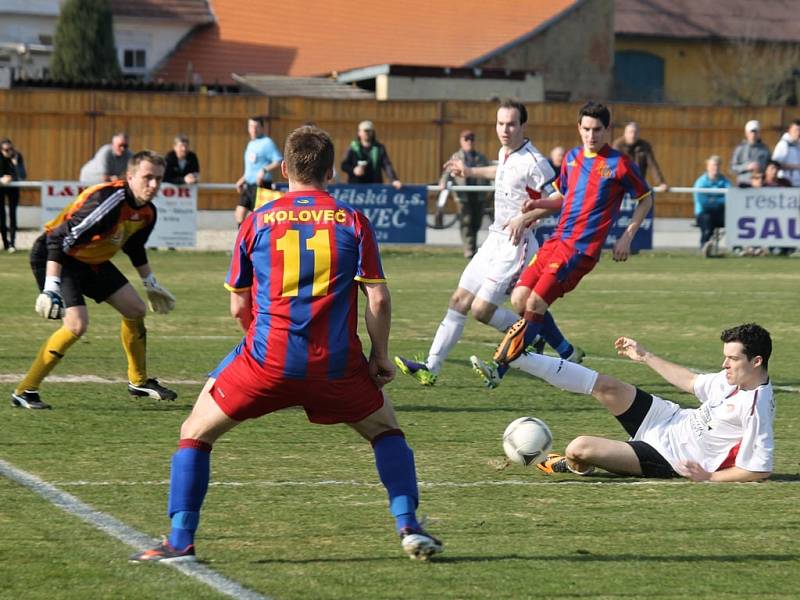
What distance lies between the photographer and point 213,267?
20641 millimetres

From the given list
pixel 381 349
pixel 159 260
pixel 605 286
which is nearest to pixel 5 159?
pixel 159 260

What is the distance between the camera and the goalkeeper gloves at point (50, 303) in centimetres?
877

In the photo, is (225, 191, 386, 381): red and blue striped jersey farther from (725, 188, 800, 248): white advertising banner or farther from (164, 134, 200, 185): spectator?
(725, 188, 800, 248): white advertising banner

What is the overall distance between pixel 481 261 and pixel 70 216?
124 inches

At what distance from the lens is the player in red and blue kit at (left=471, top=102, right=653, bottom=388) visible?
10586mm

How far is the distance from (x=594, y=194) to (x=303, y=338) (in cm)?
551

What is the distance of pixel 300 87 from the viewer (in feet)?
139

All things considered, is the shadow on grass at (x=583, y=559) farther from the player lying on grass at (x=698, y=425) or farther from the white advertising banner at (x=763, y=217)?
the white advertising banner at (x=763, y=217)

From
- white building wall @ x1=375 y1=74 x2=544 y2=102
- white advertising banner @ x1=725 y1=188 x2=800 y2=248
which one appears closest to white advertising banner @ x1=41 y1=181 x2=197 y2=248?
white advertising banner @ x1=725 y1=188 x2=800 y2=248

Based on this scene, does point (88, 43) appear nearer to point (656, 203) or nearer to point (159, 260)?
point (656, 203)

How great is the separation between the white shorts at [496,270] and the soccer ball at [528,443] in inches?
120

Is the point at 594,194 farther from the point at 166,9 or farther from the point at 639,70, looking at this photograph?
the point at 639,70

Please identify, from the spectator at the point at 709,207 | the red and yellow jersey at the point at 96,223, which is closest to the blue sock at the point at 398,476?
the red and yellow jersey at the point at 96,223

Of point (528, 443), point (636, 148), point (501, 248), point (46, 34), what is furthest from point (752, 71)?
point (528, 443)
